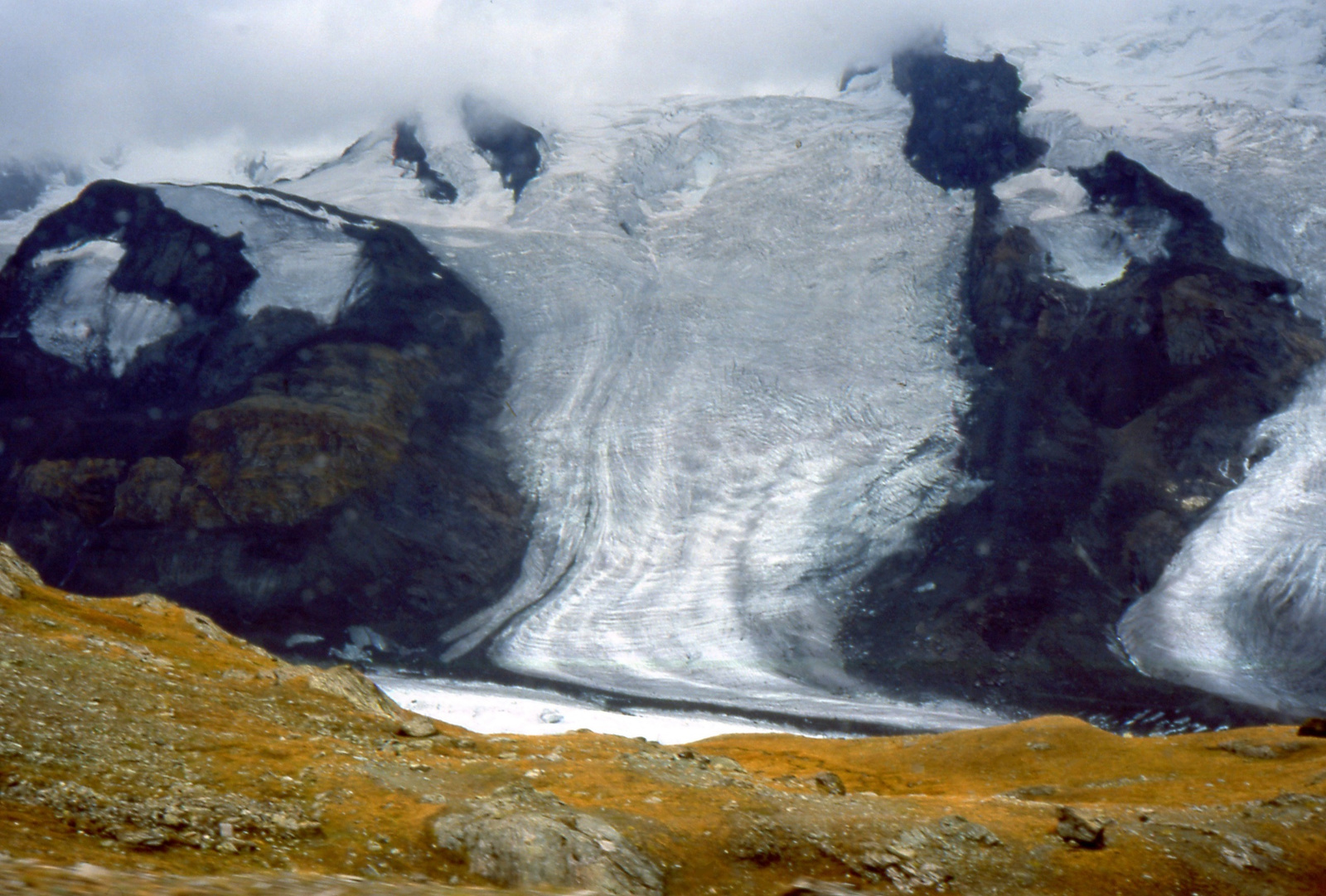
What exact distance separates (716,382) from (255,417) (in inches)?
1121

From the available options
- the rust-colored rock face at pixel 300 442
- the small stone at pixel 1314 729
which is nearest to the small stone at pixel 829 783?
the small stone at pixel 1314 729

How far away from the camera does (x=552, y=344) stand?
63031 mm

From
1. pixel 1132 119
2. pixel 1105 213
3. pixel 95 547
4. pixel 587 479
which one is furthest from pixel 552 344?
pixel 1132 119

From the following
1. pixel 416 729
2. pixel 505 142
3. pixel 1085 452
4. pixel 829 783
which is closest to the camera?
pixel 416 729

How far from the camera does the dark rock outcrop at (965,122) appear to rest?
→ 7456 cm

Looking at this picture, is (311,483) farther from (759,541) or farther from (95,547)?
(759,541)

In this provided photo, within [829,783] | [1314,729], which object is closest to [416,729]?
[829,783]

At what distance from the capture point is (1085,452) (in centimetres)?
5197

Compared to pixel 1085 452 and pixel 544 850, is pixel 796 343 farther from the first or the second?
pixel 544 850

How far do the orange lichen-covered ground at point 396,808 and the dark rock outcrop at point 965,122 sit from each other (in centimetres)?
6650

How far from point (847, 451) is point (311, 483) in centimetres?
3084

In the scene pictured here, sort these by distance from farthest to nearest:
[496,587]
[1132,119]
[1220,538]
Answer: [1132,119] < [496,587] < [1220,538]

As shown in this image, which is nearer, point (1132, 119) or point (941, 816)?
A: point (941, 816)

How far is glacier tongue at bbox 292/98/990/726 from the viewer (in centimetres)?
4441
